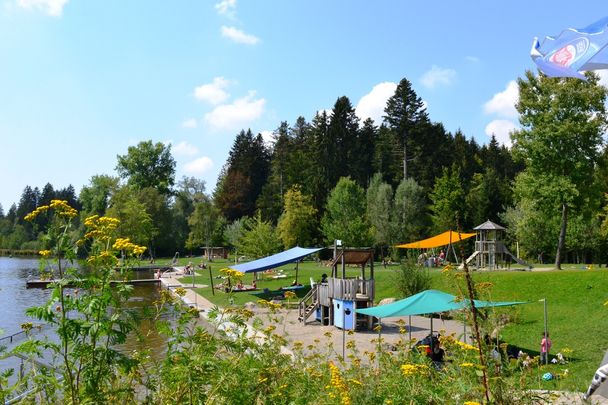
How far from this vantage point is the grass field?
41.9 ft

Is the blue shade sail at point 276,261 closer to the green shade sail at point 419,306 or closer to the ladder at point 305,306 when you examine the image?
the ladder at point 305,306

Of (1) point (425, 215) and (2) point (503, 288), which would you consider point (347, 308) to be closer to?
(2) point (503, 288)

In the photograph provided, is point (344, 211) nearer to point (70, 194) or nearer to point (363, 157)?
point (363, 157)

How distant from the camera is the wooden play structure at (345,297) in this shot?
1830cm

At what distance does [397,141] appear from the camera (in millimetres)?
59469

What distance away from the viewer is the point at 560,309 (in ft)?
60.7

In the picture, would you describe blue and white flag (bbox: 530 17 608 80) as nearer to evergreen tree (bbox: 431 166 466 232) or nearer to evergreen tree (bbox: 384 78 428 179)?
evergreen tree (bbox: 431 166 466 232)

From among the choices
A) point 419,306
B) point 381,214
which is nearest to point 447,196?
point 381,214

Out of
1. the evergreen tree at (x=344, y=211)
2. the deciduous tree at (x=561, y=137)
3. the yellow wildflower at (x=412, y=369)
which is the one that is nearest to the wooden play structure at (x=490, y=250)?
the deciduous tree at (x=561, y=137)

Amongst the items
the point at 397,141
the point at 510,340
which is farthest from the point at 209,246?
the point at 510,340

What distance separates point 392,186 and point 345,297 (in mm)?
45008

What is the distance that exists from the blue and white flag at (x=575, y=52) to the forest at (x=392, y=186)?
1987 centimetres

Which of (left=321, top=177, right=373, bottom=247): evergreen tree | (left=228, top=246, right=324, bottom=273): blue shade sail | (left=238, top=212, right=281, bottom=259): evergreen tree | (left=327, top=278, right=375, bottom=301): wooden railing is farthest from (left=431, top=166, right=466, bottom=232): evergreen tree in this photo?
(left=327, top=278, right=375, bottom=301): wooden railing

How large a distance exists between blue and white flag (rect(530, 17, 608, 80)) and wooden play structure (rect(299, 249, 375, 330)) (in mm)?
11432
